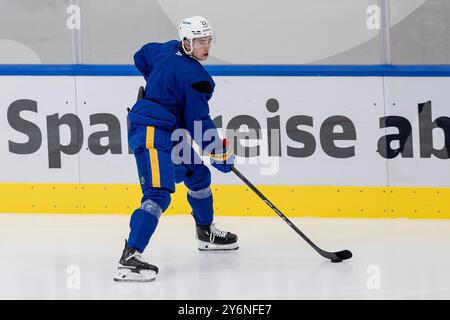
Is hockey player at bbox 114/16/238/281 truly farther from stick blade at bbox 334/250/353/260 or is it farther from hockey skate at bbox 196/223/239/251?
stick blade at bbox 334/250/353/260

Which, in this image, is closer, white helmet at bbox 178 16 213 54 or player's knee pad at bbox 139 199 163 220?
player's knee pad at bbox 139 199 163 220

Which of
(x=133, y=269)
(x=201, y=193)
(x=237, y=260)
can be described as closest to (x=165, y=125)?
(x=201, y=193)

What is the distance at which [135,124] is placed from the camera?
5.25 metres

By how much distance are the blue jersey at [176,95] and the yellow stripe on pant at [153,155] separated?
0.05 meters

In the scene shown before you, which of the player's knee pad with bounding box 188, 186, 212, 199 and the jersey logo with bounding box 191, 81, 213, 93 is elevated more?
the jersey logo with bounding box 191, 81, 213, 93

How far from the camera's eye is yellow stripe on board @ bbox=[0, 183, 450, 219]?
6.41 metres

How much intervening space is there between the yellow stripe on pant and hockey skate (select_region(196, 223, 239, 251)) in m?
0.73

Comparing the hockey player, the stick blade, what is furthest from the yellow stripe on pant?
the stick blade

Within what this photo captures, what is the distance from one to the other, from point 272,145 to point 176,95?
57.0 inches

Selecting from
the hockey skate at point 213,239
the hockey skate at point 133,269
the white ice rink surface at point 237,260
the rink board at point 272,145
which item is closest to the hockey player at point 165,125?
the hockey skate at point 133,269
